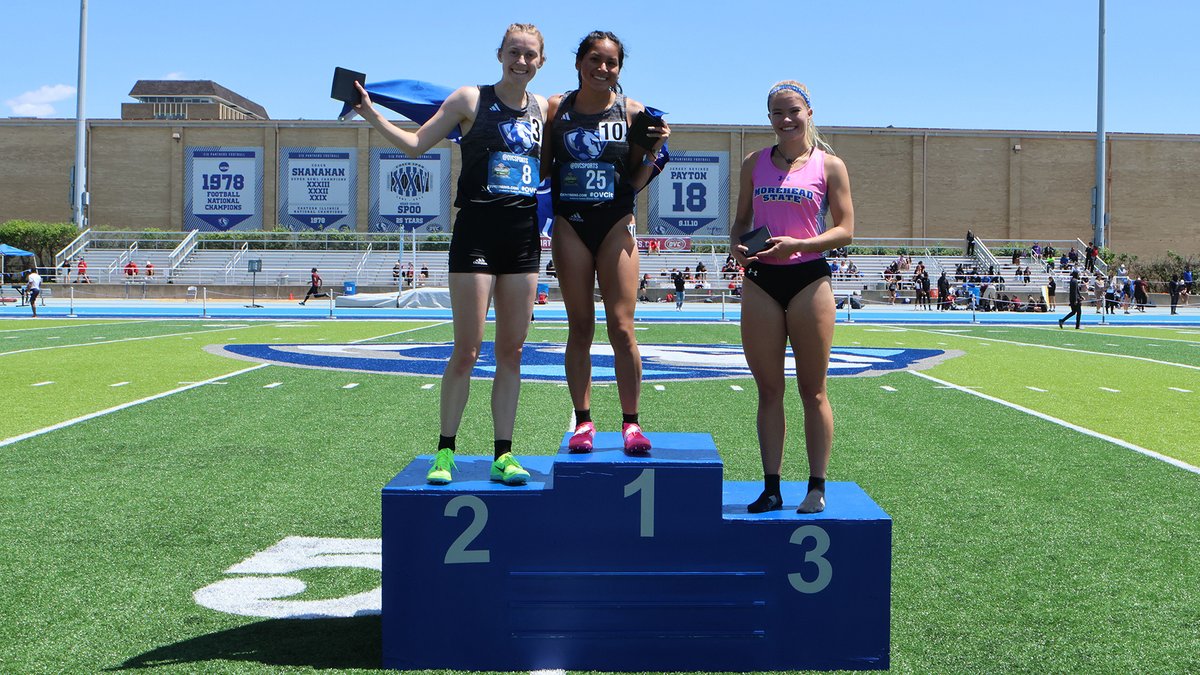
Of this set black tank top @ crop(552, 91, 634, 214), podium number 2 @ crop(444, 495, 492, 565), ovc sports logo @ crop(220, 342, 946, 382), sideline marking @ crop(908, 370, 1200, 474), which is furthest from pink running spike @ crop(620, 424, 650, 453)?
ovc sports logo @ crop(220, 342, 946, 382)

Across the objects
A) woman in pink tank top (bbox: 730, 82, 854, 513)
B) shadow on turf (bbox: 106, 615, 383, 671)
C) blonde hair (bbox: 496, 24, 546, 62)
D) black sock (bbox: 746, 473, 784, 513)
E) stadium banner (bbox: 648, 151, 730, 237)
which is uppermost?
stadium banner (bbox: 648, 151, 730, 237)

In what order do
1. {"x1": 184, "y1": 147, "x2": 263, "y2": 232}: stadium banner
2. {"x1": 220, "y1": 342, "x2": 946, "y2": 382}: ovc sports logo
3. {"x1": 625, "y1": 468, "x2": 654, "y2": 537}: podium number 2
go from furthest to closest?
{"x1": 184, "y1": 147, "x2": 263, "y2": 232}: stadium banner < {"x1": 220, "y1": 342, "x2": 946, "y2": 382}: ovc sports logo < {"x1": 625, "y1": 468, "x2": 654, "y2": 537}: podium number 2

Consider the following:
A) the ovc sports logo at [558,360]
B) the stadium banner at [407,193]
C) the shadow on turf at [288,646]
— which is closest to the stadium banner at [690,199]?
the stadium banner at [407,193]

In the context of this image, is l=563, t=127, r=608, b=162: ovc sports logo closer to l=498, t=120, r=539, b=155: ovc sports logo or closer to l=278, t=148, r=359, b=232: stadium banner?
l=498, t=120, r=539, b=155: ovc sports logo

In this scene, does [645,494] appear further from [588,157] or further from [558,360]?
[558,360]

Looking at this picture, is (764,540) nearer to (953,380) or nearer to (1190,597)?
(1190,597)

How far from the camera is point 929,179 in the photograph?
6200 centimetres

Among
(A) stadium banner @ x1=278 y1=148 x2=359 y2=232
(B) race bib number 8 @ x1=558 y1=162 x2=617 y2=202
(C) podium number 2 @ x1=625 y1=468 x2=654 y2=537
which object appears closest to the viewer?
(C) podium number 2 @ x1=625 y1=468 x2=654 y2=537

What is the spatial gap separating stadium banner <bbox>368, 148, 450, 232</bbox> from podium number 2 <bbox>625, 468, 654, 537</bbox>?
55.5 m

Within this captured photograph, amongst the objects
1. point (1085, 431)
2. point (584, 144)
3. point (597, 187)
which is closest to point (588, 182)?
point (597, 187)

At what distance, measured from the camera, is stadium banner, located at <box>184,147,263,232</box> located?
6034 cm

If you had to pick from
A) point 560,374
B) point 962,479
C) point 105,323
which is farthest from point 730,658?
point 105,323

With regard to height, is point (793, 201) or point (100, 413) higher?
point (793, 201)

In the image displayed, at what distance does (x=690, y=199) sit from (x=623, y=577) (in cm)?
5604
